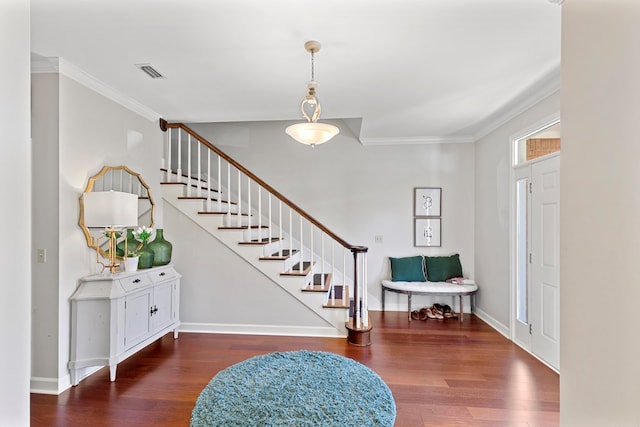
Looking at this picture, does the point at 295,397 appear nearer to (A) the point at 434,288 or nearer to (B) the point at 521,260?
(B) the point at 521,260

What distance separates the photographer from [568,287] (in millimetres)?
1225

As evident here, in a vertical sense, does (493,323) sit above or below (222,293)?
below

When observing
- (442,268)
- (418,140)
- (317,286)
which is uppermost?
(418,140)

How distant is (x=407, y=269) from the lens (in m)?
4.75

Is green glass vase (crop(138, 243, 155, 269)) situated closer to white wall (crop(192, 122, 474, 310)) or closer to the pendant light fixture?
the pendant light fixture

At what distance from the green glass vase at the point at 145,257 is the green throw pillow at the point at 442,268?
367cm

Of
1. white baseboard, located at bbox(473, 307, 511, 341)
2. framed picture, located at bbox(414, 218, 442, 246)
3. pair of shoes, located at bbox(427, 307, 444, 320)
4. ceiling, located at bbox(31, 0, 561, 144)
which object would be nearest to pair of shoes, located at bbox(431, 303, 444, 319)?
pair of shoes, located at bbox(427, 307, 444, 320)

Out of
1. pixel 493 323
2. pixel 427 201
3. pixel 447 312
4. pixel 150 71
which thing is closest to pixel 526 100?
pixel 427 201

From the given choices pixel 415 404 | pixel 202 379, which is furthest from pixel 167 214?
pixel 415 404

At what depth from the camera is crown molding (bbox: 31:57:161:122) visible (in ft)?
8.36

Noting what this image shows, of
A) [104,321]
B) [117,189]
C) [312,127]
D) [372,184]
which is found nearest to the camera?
[312,127]

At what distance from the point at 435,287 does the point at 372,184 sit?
1.77m

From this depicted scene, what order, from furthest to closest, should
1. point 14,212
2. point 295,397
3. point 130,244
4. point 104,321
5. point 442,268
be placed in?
point 442,268
point 130,244
point 104,321
point 295,397
point 14,212

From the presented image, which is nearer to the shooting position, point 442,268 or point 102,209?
point 102,209
